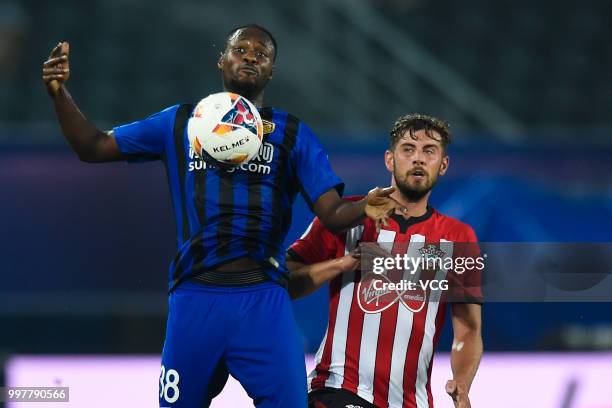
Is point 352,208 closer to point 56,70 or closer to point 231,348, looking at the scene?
point 231,348

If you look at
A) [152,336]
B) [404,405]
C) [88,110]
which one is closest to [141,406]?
[404,405]

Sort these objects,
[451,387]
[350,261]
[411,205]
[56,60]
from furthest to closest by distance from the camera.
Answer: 1. [411,205]
2. [350,261]
3. [451,387]
4. [56,60]

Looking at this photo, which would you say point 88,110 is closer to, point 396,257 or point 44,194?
point 44,194

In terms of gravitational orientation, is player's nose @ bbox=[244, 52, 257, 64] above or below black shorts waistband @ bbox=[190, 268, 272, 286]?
above

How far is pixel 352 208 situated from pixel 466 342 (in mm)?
854

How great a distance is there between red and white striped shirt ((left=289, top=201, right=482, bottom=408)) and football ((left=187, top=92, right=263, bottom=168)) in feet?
2.50

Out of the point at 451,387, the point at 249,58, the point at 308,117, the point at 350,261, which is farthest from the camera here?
the point at 308,117

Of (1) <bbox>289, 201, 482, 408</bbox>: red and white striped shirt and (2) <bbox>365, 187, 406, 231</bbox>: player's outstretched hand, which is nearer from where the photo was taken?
(2) <bbox>365, 187, 406, 231</bbox>: player's outstretched hand

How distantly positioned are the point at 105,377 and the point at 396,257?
6.75ft

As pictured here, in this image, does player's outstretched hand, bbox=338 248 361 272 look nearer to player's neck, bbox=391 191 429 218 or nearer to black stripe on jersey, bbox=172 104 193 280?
player's neck, bbox=391 191 429 218

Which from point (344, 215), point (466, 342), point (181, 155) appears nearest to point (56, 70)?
point (181, 155)

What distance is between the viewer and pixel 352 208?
348cm

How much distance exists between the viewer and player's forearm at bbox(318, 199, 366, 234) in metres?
3.46

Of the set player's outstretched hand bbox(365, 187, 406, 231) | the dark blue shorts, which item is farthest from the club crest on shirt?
the dark blue shorts
